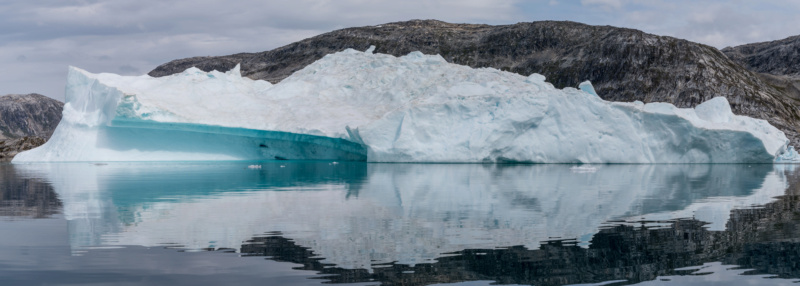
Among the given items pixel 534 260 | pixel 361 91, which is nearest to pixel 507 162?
pixel 361 91

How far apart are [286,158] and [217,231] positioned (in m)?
22.7

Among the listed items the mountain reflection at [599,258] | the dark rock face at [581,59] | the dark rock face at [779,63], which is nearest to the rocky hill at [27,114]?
the dark rock face at [581,59]

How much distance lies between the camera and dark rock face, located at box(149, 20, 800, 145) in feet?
192

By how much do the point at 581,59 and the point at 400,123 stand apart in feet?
178

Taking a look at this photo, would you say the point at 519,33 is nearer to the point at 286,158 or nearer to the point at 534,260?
the point at 286,158

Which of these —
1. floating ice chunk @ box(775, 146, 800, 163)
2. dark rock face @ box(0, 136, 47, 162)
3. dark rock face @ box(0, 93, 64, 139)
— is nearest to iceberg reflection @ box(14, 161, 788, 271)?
floating ice chunk @ box(775, 146, 800, 163)

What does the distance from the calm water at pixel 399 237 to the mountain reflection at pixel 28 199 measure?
49mm

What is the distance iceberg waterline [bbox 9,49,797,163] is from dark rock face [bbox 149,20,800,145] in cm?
2662

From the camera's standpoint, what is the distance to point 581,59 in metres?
75.4

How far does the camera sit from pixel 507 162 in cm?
2722

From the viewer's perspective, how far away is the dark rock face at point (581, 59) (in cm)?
5859

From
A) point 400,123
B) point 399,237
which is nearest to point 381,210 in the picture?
point 399,237

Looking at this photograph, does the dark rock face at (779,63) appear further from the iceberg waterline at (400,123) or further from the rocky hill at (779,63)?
the iceberg waterline at (400,123)

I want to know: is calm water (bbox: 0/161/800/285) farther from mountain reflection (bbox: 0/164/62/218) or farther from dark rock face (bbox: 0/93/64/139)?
dark rock face (bbox: 0/93/64/139)
